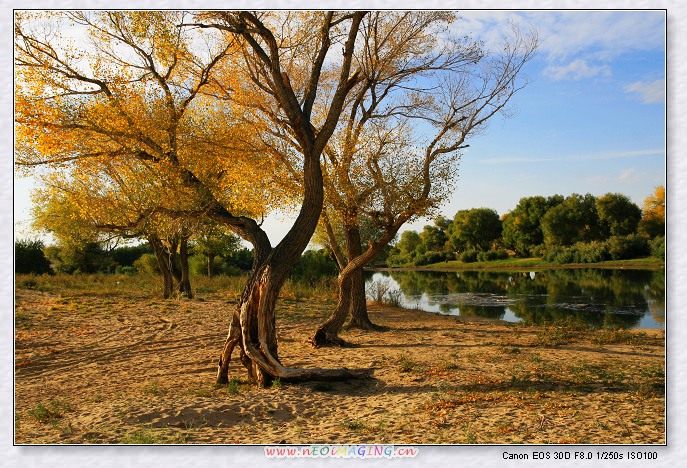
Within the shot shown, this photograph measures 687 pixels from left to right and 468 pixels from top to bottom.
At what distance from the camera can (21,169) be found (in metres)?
8.62

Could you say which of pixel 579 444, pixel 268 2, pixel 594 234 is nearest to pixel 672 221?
pixel 579 444

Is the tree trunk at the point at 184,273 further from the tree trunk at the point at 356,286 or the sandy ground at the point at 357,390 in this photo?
the tree trunk at the point at 356,286

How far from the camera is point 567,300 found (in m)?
22.2

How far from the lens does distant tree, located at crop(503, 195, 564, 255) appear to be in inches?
2063

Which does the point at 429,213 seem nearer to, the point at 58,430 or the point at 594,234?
the point at 58,430

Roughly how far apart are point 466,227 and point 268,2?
5464 centimetres

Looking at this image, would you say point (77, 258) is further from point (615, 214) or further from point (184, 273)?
point (615, 214)

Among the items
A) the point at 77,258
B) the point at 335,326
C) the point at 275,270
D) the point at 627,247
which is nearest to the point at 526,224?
the point at 627,247

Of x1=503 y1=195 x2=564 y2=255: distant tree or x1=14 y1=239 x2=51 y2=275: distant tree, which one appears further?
x1=503 y1=195 x2=564 y2=255: distant tree

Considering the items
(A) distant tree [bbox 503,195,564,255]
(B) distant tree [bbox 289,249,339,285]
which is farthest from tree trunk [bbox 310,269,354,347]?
(A) distant tree [bbox 503,195,564,255]

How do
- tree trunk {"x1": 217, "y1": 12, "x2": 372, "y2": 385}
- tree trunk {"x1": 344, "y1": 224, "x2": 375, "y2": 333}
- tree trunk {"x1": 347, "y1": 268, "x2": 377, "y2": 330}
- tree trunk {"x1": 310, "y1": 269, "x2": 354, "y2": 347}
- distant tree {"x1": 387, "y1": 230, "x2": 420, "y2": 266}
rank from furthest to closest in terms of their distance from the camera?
1. distant tree {"x1": 387, "y1": 230, "x2": 420, "y2": 266}
2. tree trunk {"x1": 347, "y1": 268, "x2": 377, "y2": 330}
3. tree trunk {"x1": 344, "y1": 224, "x2": 375, "y2": 333}
4. tree trunk {"x1": 310, "y1": 269, "x2": 354, "y2": 347}
5. tree trunk {"x1": 217, "y1": 12, "x2": 372, "y2": 385}

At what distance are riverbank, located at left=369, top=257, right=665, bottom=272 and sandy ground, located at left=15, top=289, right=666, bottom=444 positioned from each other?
16.6 m

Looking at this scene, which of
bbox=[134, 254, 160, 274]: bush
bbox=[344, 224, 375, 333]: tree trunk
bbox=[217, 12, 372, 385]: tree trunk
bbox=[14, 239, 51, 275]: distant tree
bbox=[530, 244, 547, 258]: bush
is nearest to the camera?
bbox=[217, 12, 372, 385]: tree trunk

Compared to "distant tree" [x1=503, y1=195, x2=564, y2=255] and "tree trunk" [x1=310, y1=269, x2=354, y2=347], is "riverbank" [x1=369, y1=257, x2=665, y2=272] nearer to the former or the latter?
"distant tree" [x1=503, y1=195, x2=564, y2=255]
